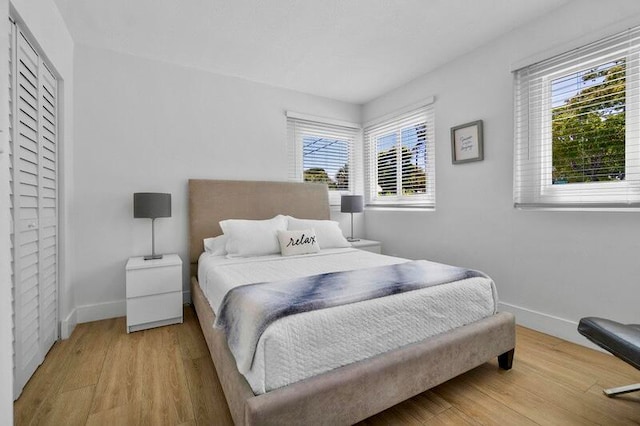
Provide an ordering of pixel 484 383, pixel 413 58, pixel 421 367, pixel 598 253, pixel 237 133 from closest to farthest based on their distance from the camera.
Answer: pixel 421 367 → pixel 484 383 → pixel 598 253 → pixel 413 58 → pixel 237 133

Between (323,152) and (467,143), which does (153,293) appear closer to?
(323,152)

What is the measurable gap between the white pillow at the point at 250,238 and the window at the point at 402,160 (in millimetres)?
1769

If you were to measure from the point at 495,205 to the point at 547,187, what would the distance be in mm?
421

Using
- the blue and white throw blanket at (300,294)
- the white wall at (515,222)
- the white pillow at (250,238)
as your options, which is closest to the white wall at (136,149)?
the white pillow at (250,238)

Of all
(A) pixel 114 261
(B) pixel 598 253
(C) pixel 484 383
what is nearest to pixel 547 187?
(B) pixel 598 253

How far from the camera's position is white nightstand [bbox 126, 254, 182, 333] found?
2512 millimetres

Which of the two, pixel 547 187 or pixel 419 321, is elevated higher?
pixel 547 187

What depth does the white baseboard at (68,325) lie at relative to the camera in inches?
94.2

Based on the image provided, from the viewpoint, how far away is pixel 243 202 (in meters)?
3.40

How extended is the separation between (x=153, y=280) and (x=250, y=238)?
884 mm

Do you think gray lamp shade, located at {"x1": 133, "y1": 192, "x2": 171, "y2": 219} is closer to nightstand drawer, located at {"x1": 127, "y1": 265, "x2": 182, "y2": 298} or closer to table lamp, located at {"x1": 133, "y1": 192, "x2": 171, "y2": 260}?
table lamp, located at {"x1": 133, "y1": 192, "x2": 171, "y2": 260}

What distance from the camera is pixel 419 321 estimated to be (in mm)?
1612

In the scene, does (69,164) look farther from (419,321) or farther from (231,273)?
(419,321)

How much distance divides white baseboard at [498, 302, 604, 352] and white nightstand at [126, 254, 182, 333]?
2966 millimetres
